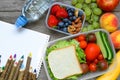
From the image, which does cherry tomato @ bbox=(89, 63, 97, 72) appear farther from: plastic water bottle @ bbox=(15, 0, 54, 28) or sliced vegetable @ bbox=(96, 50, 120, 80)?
plastic water bottle @ bbox=(15, 0, 54, 28)

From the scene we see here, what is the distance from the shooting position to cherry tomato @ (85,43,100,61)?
107 centimetres

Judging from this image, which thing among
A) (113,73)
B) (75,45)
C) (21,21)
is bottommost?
(113,73)

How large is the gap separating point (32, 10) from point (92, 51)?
0.25m

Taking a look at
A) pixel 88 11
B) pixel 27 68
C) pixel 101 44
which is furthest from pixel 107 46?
pixel 27 68

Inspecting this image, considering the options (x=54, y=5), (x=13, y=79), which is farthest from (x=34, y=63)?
(x=54, y=5)

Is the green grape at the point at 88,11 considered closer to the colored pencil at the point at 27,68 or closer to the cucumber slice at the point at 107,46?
the cucumber slice at the point at 107,46

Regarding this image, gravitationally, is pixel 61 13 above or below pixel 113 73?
above

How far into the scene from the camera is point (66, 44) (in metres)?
1.08

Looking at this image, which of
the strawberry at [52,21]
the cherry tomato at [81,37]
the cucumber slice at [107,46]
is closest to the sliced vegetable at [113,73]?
the cucumber slice at [107,46]

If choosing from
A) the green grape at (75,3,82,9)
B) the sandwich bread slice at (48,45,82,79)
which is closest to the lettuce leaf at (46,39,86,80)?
the sandwich bread slice at (48,45,82,79)

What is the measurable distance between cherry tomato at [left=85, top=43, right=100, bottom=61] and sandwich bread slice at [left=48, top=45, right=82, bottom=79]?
0.04 meters

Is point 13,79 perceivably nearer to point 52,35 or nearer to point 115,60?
point 52,35

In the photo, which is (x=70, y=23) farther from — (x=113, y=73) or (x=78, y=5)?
(x=113, y=73)

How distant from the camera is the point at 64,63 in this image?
42.1 inches
